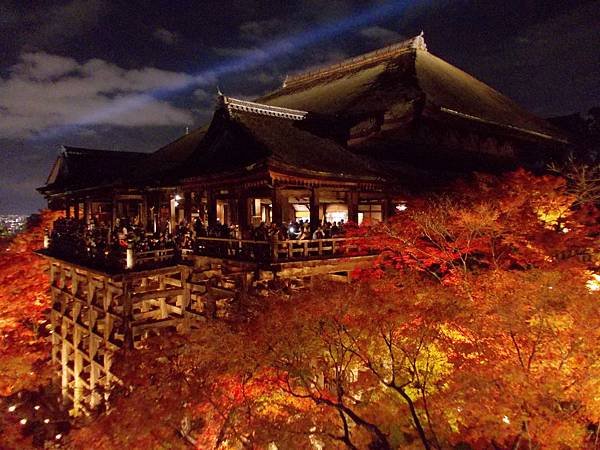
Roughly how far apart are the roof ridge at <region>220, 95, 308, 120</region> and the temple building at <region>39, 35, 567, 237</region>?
0.18 feet

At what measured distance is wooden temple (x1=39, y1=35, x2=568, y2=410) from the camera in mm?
14133

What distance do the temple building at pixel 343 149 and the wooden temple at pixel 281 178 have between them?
3.2 inches

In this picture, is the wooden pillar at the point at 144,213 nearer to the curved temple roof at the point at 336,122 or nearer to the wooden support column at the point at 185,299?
the curved temple roof at the point at 336,122

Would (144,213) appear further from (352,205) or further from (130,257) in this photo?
(352,205)

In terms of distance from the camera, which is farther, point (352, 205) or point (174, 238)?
point (352, 205)

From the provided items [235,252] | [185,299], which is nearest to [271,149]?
[235,252]

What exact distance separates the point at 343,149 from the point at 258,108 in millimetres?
4190

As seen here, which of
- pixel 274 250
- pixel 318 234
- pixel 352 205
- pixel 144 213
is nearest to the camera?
pixel 274 250

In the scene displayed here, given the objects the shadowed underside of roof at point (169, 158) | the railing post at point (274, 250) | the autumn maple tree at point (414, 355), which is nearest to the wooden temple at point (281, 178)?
the railing post at point (274, 250)

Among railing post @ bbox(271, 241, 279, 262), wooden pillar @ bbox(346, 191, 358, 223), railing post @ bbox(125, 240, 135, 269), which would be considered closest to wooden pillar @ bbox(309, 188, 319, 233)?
wooden pillar @ bbox(346, 191, 358, 223)

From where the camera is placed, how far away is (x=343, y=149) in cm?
1823

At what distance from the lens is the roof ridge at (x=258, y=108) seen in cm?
1733

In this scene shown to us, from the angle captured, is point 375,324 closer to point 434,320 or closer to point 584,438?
point 434,320

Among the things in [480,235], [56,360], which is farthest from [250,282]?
[56,360]
